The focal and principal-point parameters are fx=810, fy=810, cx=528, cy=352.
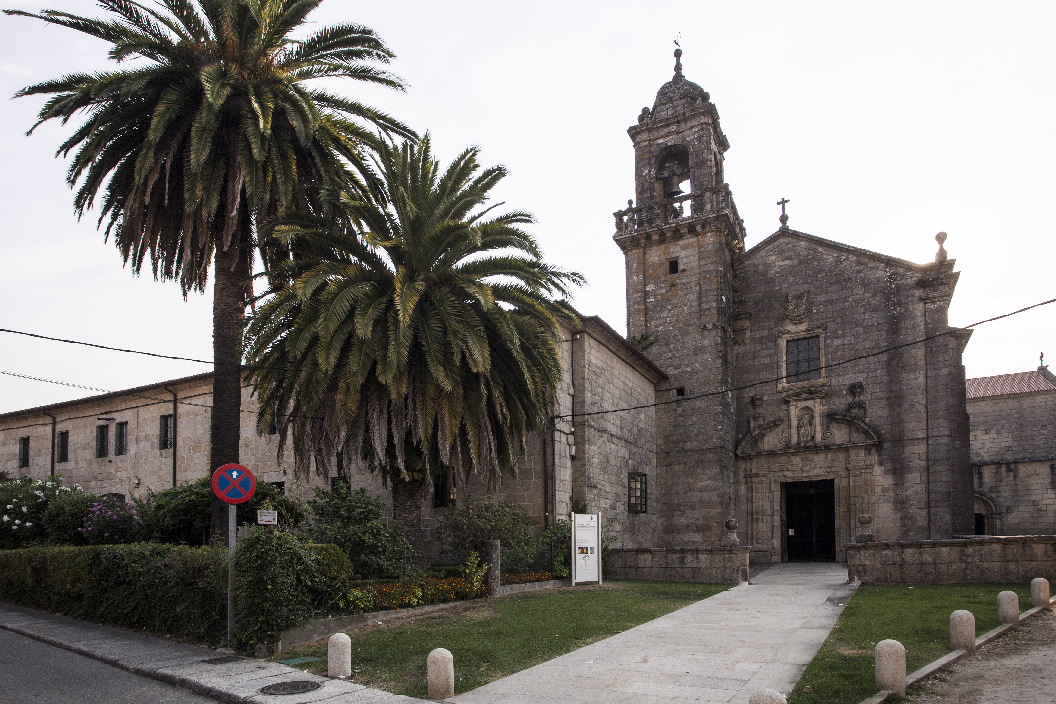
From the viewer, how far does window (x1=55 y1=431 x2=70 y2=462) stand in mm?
32812

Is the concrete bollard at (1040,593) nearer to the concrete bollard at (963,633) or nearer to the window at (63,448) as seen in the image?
the concrete bollard at (963,633)

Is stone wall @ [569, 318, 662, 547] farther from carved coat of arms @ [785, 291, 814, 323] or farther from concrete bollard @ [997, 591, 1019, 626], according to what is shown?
concrete bollard @ [997, 591, 1019, 626]

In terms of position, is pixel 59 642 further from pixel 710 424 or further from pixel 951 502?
pixel 951 502

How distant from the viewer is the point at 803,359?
91.8 feet

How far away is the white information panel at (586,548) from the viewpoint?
1888cm

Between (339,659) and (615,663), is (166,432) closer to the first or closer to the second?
(339,659)

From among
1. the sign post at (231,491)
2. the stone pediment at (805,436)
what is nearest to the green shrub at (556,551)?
the sign post at (231,491)

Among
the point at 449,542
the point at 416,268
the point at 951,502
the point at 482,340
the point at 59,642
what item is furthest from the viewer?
the point at 951,502

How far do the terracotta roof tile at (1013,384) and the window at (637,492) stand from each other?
65.4ft

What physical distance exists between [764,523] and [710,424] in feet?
12.5

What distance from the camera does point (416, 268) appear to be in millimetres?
15820

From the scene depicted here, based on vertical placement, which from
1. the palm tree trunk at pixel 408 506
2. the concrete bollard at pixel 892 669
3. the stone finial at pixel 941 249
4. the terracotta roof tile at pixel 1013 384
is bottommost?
the concrete bollard at pixel 892 669

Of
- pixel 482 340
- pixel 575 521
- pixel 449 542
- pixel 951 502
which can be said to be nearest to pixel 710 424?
pixel 951 502

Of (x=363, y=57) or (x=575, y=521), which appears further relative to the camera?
(x=575, y=521)
